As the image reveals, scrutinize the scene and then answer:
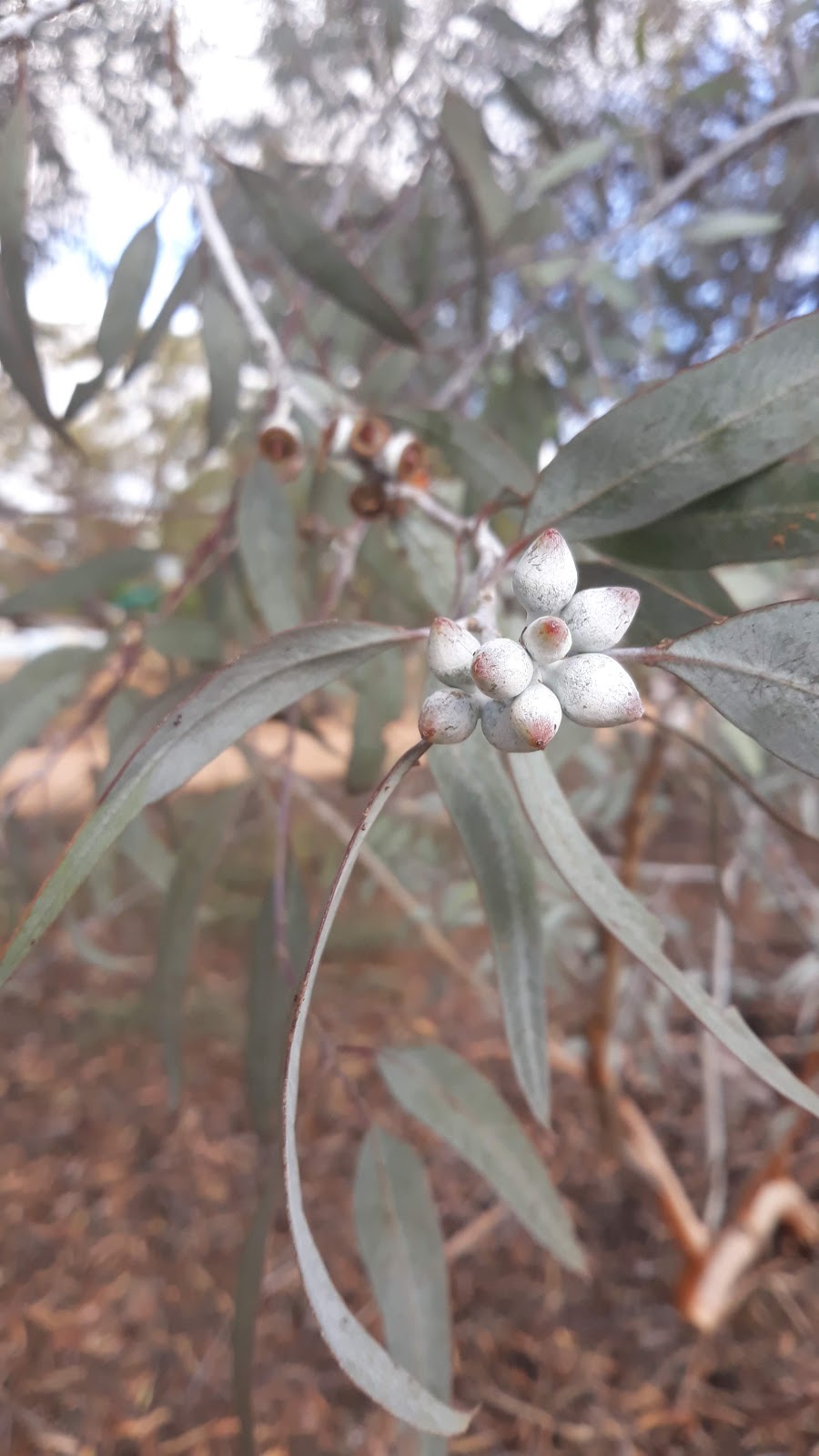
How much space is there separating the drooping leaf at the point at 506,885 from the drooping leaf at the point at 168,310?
1.65 ft

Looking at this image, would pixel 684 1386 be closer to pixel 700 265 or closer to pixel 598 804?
pixel 598 804

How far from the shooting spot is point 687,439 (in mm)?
415

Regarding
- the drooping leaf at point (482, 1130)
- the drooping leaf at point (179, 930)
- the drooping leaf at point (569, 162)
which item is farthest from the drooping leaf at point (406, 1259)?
the drooping leaf at point (569, 162)

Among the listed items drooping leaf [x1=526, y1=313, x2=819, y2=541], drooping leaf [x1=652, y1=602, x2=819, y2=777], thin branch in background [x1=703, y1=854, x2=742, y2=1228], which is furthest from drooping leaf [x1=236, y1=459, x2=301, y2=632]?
thin branch in background [x1=703, y1=854, x2=742, y2=1228]

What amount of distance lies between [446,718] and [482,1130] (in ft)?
1.50

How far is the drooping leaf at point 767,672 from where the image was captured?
0.33 m

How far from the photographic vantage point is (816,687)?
0.32 meters

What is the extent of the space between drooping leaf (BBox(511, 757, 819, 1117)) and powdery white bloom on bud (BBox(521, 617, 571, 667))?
8 cm

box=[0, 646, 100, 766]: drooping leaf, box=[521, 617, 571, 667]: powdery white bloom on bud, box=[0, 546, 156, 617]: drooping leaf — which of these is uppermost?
box=[0, 546, 156, 617]: drooping leaf

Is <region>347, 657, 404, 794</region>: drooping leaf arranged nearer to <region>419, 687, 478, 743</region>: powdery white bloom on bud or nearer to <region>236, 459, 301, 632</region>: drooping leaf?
<region>236, 459, 301, 632</region>: drooping leaf

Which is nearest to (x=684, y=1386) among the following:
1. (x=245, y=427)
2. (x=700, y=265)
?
(x=245, y=427)

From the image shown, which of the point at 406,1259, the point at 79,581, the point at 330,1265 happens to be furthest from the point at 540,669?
the point at 330,1265

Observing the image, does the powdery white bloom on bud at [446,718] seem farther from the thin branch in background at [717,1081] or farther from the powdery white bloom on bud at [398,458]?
the thin branch in background at [717,1081]

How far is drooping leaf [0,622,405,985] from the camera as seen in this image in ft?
1.08
